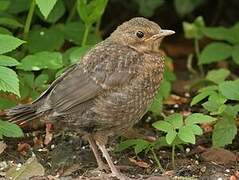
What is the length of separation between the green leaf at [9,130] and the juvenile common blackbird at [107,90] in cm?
5

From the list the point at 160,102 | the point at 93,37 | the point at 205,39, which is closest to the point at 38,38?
the point at 93,37

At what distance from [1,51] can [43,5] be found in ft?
1.21

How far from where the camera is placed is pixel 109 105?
4.27m

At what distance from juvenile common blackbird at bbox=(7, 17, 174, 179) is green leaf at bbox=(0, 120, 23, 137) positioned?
53mm

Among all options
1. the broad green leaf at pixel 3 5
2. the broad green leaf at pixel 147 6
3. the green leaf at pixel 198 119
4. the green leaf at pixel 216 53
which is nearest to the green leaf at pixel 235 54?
the green leaf at pixel 216 53

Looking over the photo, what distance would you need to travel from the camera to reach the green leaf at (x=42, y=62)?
15.7 feet

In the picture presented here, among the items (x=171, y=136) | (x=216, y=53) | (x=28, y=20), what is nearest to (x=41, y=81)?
(x=28, y=20)

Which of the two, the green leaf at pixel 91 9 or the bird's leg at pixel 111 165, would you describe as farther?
the green leaf at pixel 91 9

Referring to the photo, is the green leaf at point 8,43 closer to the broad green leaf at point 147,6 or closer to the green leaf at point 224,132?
the green leaf at point 224,132

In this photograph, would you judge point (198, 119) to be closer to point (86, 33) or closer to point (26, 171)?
point (26, 171)

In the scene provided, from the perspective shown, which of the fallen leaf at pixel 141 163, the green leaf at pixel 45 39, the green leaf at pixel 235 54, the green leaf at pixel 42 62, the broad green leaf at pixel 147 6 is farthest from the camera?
the broad green leaf at pixel 147 6

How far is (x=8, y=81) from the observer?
4172 millimetres

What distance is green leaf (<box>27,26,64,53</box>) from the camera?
210 inches

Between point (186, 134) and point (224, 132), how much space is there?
0.49 meters
